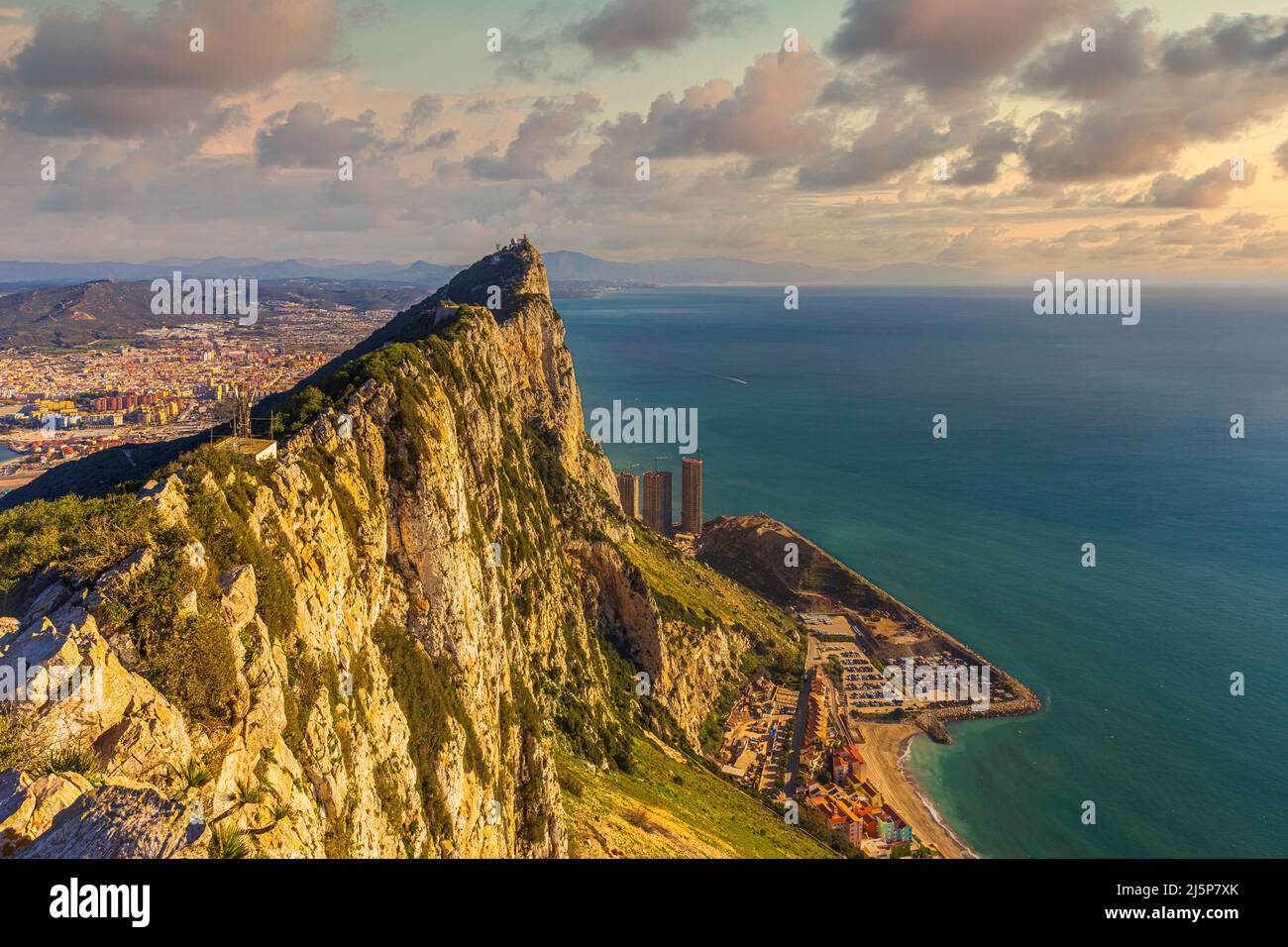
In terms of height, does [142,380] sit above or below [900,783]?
above

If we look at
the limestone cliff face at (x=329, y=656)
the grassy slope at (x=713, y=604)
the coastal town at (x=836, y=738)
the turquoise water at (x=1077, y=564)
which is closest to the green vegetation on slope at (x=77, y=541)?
the limestone cliff face at (x=329, y=656)

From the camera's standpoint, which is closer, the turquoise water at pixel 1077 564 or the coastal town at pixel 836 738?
the coastal town at pixel 836 738

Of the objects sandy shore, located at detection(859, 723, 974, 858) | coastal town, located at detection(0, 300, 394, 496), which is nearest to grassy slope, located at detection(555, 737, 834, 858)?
sandy shore, located at detection(859, 723, 974, 858)

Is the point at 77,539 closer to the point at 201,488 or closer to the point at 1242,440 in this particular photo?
the point at 201,488

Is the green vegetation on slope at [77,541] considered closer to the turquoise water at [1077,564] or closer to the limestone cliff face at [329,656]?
the limestone cliff face at [329,656]

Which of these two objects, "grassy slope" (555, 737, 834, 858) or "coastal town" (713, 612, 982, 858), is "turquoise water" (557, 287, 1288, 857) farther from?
"grassy slope" (555, 737, 834, 858)

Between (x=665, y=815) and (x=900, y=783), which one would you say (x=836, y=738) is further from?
(x=665, y=815)

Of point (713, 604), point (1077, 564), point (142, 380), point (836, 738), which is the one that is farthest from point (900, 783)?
point (142, 380)
